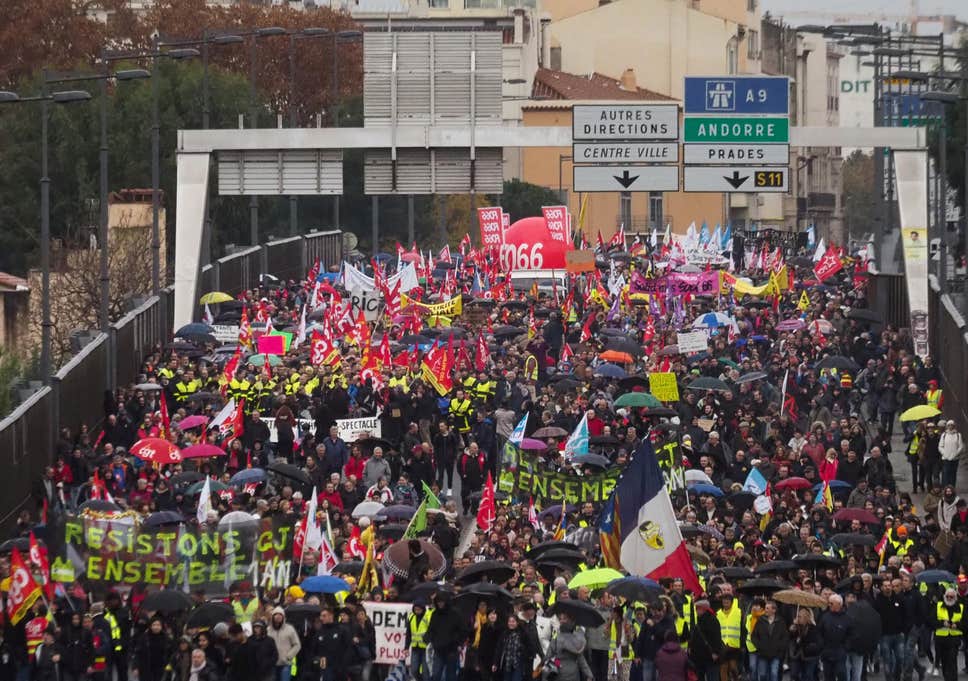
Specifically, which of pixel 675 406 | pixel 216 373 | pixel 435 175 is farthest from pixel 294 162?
pixel 675 406

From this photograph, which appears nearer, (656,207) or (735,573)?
(735,573)

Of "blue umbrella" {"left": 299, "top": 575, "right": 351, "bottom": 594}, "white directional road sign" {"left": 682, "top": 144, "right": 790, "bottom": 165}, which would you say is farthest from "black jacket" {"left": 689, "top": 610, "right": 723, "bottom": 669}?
"white directional road sign" {"left": 682, "top": 144, "right": 790, "bottom": 165}

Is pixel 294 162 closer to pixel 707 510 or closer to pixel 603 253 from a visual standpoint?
pixel 603 253

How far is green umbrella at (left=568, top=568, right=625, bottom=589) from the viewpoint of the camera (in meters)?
23.7

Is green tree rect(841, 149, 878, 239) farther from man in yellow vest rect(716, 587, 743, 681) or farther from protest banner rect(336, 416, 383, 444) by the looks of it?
man in yellow vest rect(716, 587, 743, 681)

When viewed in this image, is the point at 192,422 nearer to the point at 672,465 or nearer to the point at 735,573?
the point at 672,465

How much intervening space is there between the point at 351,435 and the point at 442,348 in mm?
4134

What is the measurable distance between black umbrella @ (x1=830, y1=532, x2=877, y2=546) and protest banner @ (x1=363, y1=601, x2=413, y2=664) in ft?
16.5

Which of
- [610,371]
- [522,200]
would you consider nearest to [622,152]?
[610,371]

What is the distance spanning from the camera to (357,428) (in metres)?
34.7

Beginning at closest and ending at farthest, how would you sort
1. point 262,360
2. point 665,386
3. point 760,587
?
point 760,587
point 665,386
point 262,360

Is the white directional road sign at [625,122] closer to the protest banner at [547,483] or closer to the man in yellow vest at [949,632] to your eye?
the protest banner at [547,483]

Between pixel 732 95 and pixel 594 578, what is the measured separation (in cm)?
2795

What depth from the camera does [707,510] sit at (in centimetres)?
2875
